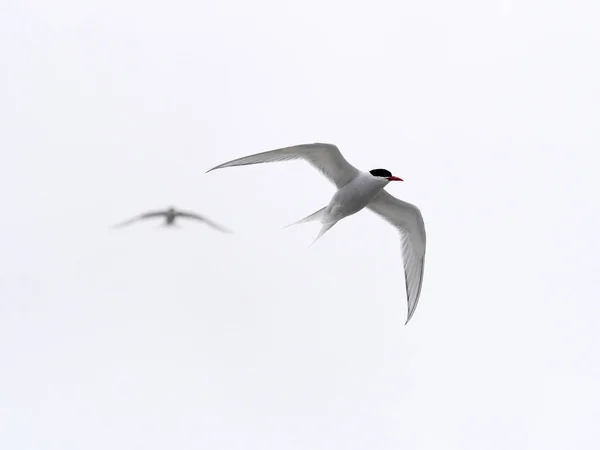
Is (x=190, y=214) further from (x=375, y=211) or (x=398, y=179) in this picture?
Answer: (x=398, y=179)

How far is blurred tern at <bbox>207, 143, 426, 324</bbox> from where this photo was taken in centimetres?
1880

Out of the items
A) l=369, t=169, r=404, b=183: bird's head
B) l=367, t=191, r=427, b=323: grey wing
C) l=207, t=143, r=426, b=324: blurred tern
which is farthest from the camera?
l=367, t=191, r=427, b=323: grey wing

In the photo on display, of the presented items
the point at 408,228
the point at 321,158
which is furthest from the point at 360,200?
the point at 408,228

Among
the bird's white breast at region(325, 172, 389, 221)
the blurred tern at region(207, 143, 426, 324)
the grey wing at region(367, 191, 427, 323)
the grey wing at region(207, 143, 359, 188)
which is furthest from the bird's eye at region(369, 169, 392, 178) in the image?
the grey wing at region(367, 191, 427, 323)

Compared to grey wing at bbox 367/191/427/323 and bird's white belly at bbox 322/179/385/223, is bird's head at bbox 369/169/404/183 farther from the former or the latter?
grey wing at bbox 367/191/427/323

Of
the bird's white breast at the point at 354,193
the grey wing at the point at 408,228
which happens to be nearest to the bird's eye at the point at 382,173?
the bird's white breast at the point at 354,193

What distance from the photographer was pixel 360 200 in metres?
20.1

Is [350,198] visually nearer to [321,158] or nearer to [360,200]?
[360,200]

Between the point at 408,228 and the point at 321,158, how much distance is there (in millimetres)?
3548

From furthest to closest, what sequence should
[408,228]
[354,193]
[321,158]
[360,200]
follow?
[408,228], [360,200], [354,193], [321,158]

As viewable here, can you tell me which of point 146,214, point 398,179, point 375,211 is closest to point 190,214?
point 146,214

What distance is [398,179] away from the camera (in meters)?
19.8

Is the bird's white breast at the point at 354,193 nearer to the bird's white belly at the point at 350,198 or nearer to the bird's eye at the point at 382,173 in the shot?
the bird's white belly at the point at 350,198

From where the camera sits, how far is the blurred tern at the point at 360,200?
18797 mm
